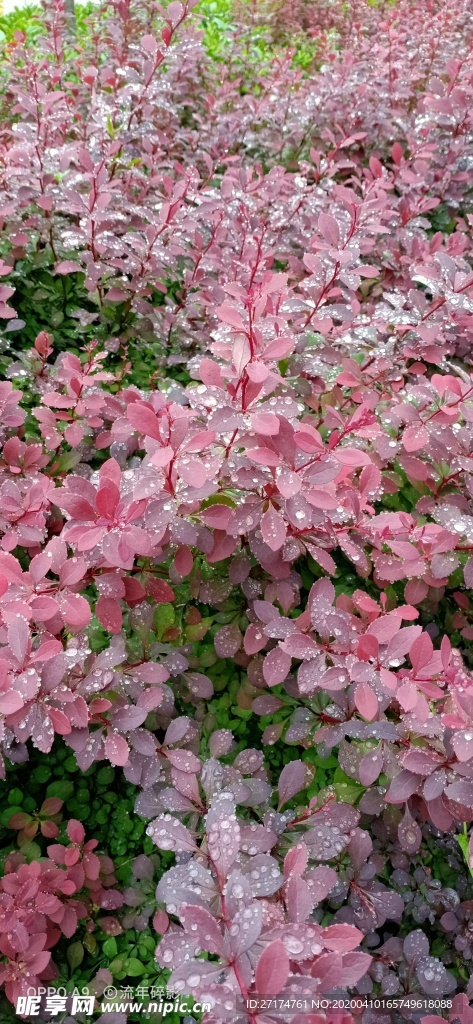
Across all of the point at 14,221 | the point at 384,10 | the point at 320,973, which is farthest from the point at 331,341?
the point at 384,10

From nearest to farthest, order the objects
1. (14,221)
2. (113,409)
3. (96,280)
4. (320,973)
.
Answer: (320,973) → (113,409) → (96,280) → (14,221)

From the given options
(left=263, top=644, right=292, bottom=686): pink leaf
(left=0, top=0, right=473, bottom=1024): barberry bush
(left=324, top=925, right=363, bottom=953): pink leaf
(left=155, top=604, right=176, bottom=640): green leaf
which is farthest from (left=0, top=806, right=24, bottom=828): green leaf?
(left=324, top=925, right=363, bottom=953): pink leaf

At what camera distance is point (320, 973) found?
2.95 ft

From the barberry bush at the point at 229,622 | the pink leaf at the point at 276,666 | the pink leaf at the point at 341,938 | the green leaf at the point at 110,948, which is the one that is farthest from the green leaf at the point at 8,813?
the pink leaf at the point at 341,938

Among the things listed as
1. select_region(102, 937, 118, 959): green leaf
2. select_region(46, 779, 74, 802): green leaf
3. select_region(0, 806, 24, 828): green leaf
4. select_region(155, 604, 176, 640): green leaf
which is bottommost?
select_region(102, 937, 118, 959): green leaf

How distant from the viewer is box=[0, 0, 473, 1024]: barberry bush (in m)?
1.16

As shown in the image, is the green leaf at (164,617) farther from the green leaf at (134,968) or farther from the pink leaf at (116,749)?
the green leaf at (134,968)

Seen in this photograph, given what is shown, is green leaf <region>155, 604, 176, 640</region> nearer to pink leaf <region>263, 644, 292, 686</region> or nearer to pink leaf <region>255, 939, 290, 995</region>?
pink leaf <region>263, 644, 292, 686</region>

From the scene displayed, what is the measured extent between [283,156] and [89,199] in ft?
5.35

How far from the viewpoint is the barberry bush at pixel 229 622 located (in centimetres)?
116

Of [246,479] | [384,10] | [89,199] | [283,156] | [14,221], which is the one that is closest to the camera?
[246,479]

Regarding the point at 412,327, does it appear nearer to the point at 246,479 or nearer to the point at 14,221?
the point at 246,479

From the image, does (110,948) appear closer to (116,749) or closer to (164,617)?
(116,749)

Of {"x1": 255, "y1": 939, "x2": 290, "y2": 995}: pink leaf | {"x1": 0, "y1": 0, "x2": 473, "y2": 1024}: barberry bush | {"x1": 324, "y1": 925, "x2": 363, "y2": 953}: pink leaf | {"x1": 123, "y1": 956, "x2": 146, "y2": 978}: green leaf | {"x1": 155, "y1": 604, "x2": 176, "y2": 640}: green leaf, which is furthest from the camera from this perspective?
{"x1": 155, "y1": 604, "x2": 176, "y2": 640}: green leaf
